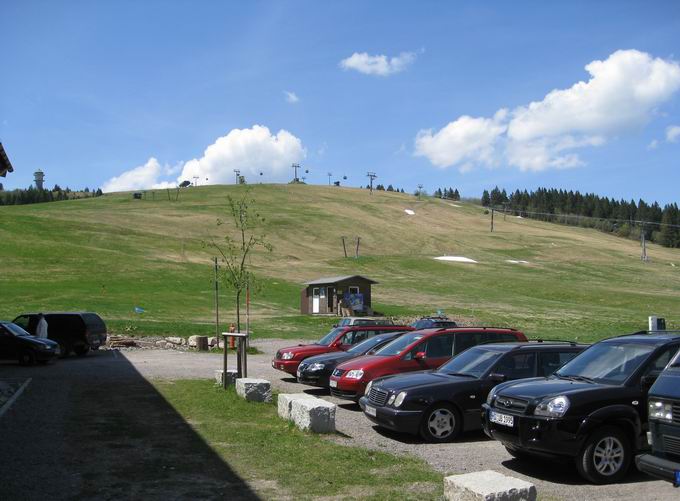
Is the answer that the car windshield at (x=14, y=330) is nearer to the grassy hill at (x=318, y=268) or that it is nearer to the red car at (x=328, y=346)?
the red car at (x=328, y=346)

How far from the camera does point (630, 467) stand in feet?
25.4

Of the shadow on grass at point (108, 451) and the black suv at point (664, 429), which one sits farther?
the shadow on grass at point (108, 451)

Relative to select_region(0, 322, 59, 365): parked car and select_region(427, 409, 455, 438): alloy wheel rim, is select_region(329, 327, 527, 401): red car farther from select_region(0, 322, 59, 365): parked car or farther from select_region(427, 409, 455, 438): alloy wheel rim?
select_region(0, 322, 59, 365): parked car

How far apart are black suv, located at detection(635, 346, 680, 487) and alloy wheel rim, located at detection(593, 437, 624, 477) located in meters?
1.57

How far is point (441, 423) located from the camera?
9.62 m

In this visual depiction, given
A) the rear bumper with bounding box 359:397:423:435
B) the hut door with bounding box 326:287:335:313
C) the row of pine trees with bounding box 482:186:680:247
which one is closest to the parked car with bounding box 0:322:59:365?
the rear bumper with bounding box 359:397:423:435

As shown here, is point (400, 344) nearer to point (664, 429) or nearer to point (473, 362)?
point (473, 362)

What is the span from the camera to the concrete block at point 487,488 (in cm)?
544

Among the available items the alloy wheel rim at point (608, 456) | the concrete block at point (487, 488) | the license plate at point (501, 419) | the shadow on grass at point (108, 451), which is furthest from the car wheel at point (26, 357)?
the alloy wheel rim at point (608, 456)

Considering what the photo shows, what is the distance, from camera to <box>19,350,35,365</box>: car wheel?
67.8ft

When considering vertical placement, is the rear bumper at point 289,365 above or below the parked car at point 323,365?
below

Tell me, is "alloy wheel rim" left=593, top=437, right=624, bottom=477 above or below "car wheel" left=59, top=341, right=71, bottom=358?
above

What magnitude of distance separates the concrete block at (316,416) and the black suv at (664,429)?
4813 millimetres

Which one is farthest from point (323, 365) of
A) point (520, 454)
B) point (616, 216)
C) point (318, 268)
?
point (616, 216)
